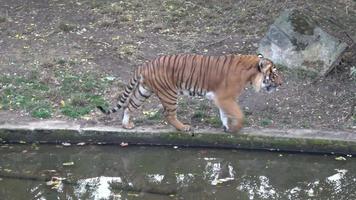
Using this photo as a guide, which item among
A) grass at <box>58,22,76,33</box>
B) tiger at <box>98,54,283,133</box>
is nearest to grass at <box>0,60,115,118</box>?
tiger at <box>98,54,283,133</box>

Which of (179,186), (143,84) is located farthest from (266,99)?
(179,186)

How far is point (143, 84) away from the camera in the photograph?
6871 mm

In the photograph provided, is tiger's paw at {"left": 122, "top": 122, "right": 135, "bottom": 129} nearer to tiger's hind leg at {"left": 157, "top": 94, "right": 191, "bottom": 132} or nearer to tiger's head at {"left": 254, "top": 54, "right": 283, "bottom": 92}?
tiger's hind leg at {"left": 157, "top": 94, "right": 191, "bottom": 132}

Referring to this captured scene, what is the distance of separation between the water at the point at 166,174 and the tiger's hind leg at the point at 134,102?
328 mm

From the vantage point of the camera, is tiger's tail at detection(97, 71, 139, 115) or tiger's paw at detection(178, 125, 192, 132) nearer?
tiger's paw at detection(178, 125, 192, 132)

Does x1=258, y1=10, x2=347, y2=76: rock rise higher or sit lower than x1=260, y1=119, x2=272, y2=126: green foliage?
higher

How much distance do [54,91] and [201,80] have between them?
2099 millimetres

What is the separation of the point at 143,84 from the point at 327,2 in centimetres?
456

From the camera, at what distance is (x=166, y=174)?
598 cm

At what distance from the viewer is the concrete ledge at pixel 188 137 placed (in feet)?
21.0

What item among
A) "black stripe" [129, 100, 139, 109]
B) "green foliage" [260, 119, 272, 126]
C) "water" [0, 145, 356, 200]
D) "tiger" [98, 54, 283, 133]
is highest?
"tiger" [98, 54, 283, 133]

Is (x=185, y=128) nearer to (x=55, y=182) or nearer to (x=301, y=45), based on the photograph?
(x=55, y=182)

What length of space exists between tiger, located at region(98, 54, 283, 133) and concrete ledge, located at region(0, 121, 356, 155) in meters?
0.15

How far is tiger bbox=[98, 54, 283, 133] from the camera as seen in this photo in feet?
22.1
